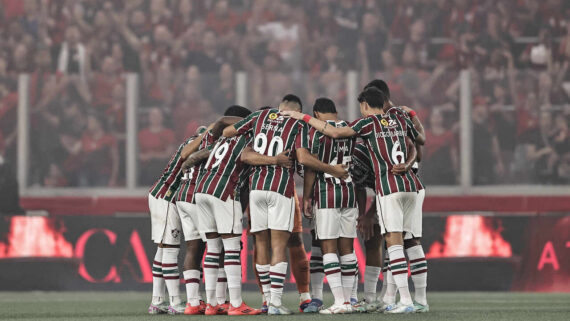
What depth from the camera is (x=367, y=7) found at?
14422mm

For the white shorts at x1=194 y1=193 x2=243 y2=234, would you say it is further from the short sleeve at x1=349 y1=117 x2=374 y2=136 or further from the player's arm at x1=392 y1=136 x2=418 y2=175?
the player's arm at x1=392 y1=136 x2=418 y2=175

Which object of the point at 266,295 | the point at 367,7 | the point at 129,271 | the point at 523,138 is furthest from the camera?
the point at 367,7

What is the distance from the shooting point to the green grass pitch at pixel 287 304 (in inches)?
271

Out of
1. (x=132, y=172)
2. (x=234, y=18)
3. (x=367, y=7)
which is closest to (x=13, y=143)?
(x=132, y=172)

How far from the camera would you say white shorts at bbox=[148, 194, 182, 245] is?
7496 millimetres

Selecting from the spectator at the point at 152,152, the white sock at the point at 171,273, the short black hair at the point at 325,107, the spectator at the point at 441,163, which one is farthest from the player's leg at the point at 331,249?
the spectator at the point at 152,152

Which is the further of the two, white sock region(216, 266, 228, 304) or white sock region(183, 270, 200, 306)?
white sock region(216, 266, 228, 304)

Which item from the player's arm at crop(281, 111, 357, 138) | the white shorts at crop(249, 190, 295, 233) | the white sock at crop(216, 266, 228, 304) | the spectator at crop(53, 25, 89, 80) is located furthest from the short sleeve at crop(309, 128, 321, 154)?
the spectator at crop(53, 25, 89, 80)

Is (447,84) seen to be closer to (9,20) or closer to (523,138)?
(523,138)

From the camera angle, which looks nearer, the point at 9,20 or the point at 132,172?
the point at 132,172

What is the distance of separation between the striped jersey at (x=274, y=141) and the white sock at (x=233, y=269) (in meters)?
0.46

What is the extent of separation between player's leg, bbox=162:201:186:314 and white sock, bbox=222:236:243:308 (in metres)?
0.58

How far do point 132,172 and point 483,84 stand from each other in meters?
4.81

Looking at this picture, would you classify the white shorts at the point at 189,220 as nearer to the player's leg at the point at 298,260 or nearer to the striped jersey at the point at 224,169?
the striped jersey at the point at 224,169
